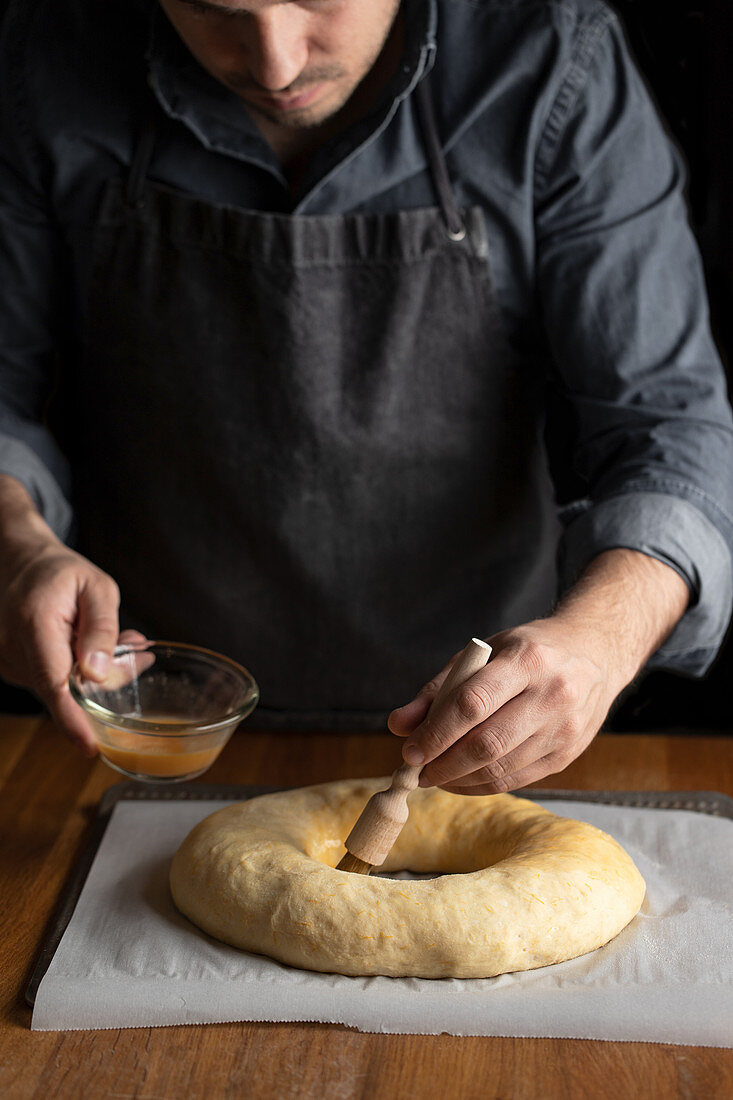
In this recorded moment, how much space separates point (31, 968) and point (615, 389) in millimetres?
924

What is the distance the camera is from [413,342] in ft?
4.59

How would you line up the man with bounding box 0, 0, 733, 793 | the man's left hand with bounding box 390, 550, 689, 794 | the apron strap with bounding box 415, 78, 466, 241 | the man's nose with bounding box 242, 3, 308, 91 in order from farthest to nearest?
the apron strap with bounding box 415, 78, 466, 241 < the man with bounding box 0, 0, 733, 793 < the man's nose with bounding box 242, 3, 308, 91 < the man's left hand with bounding box 390, 550, 689, 794

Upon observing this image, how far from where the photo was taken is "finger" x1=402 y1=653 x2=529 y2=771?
0.94 m

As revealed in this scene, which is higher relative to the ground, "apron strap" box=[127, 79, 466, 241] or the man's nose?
the man's nose

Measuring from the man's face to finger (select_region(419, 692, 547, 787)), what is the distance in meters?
0.74

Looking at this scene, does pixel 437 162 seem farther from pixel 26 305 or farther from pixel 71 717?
pixel 71 717

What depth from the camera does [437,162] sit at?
1.36 meters

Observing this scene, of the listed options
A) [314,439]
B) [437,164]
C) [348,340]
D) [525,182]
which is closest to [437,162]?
[437,164]

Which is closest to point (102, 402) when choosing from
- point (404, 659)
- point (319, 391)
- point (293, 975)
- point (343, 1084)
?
point (319, 391)

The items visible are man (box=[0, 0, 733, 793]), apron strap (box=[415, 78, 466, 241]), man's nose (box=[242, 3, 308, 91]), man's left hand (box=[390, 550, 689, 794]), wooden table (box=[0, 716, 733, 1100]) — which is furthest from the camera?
apron strap (box=[415, 78, 466, 241])

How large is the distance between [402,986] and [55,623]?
Answer: 547 mm

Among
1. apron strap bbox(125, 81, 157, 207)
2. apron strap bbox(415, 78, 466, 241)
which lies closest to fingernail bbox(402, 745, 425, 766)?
apron strap bbox(415, 78, 466, 241)

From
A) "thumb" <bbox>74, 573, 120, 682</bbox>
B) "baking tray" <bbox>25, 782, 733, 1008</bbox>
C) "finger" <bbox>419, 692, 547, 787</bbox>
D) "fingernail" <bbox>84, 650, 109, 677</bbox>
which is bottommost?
"baking tray" <bbox>25, 782, 733, 1008</bbox>

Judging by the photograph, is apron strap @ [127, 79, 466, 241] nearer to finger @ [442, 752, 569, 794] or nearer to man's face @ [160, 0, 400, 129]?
man's face @ [160, 0, 400, 129]
